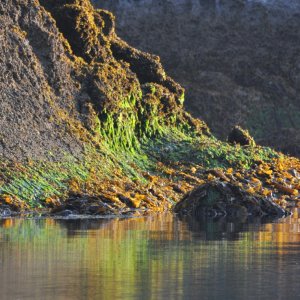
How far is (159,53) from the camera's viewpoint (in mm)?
85188

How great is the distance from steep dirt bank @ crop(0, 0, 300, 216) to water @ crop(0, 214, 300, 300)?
777cm

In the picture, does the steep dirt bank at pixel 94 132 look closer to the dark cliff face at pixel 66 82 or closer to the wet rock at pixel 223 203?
the dark cliff face at pixel 66 82

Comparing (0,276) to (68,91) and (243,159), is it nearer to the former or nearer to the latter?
(68,91)

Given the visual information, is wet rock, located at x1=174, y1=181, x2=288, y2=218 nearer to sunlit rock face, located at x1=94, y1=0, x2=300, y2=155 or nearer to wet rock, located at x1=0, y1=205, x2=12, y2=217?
wet rock, located at x1=0, y1=205, x2=12, y2=217

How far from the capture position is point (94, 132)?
137ft

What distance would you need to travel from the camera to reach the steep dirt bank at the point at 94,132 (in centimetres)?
3456

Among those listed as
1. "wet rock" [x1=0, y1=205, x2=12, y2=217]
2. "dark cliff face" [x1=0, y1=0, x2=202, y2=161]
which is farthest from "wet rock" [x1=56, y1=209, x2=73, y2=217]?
"dark cliff face" [x1=0, y1=0, x2=202, y2=161]

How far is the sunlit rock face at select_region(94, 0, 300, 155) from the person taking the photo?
79875mm

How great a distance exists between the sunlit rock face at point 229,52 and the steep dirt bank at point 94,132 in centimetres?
2657

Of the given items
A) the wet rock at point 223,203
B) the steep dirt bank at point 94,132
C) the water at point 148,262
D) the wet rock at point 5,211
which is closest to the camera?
the water at point 148,262

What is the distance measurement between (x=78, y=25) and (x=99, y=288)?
31520mm

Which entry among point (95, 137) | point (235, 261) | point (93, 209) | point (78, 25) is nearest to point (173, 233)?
point (235, 261)

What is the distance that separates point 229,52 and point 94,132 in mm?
45252

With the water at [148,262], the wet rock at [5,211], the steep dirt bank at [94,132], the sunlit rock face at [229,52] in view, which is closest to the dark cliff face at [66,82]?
the steep dirt bank at [94,132]
